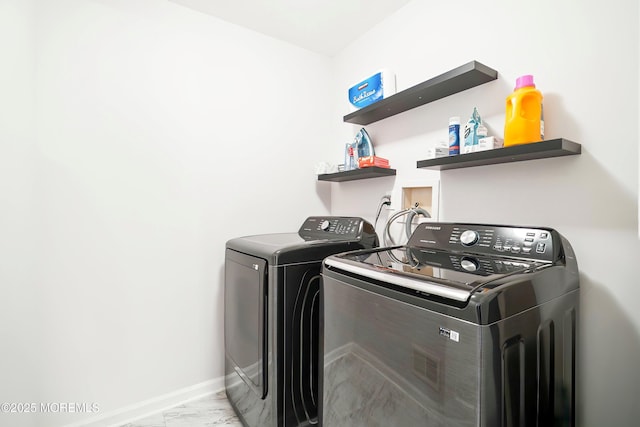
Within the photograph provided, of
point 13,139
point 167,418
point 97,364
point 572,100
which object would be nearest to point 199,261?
point 97,364

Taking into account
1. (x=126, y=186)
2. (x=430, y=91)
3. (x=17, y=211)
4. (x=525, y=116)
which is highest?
(x=430, y=91)

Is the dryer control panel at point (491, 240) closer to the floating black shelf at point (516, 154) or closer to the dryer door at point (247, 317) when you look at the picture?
the floating black shelf at point (516, 154)

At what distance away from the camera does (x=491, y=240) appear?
4.13 feet

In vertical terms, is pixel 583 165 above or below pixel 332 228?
above

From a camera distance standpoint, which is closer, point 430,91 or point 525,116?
point 525,116

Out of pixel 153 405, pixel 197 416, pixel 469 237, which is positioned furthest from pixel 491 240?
pixel 153 405

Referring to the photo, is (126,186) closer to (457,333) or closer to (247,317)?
(247,317)

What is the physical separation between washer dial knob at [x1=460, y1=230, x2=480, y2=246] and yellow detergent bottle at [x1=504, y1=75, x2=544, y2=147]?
1.26ft

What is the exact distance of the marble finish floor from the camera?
181 centimetres

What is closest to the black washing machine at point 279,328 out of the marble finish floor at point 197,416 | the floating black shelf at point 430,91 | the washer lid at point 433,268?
the marble finish floor at point 197,416

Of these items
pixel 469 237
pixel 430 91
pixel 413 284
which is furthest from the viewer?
pixel 430 91

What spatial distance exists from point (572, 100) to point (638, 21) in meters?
0.28

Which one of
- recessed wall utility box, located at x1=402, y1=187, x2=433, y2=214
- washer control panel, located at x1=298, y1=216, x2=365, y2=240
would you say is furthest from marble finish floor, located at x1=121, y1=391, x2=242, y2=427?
recessed wall utility box, located at x1=402, y1=187, x2=433, y2=214

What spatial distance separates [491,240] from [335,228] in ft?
2.99
